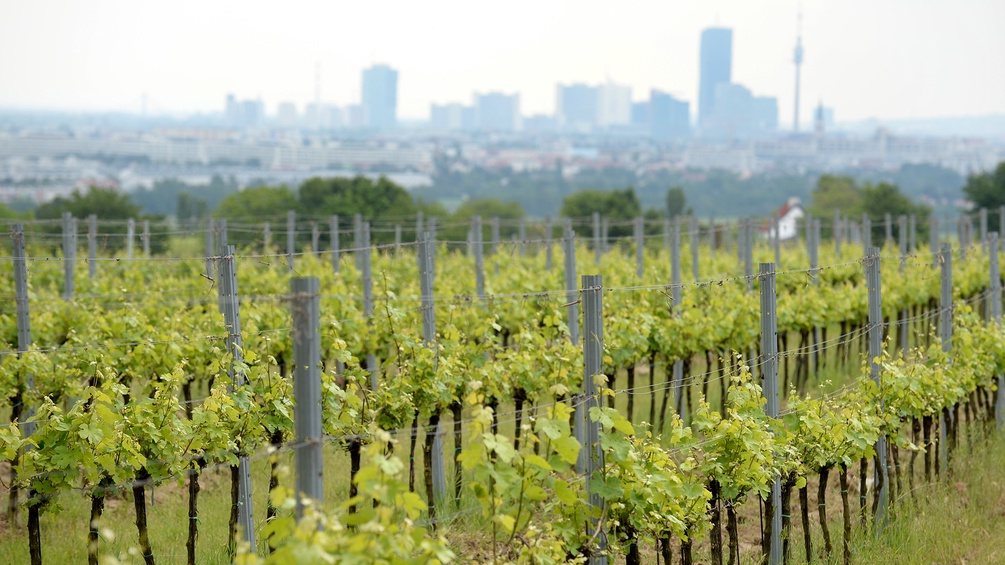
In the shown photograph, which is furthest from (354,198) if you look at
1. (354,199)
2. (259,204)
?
(259,204)

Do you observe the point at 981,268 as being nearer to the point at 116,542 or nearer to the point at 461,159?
the point at 116,542

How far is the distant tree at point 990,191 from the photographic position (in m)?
53.3

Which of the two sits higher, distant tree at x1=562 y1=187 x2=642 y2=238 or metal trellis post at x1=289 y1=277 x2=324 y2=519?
metal trellis post at x1=289 y1=277 x2=324 y2=519

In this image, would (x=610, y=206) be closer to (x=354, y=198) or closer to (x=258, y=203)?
(x=354, y=198)

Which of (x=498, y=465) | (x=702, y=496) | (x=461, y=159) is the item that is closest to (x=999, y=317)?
(x=702, y=496)

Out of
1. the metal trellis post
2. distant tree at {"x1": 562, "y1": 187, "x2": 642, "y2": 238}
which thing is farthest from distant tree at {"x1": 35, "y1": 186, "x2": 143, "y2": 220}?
the metal trellis post

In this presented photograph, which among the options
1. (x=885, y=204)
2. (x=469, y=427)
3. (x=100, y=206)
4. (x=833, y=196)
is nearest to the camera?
(x=469, y=427)

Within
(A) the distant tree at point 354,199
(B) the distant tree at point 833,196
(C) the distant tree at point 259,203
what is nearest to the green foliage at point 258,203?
(C) the distant tree at point 259,203

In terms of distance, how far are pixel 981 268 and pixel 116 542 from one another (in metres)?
14.0

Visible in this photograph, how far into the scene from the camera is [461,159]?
646 ft

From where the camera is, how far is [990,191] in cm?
5369

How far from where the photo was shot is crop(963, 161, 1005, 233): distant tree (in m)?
53.3

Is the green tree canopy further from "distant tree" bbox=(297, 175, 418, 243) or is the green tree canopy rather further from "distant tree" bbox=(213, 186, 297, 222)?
"distant tree" bbox=(213, 186, 297, 222)

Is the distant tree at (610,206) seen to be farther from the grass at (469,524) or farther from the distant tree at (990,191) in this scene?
the grass at (469,524)
